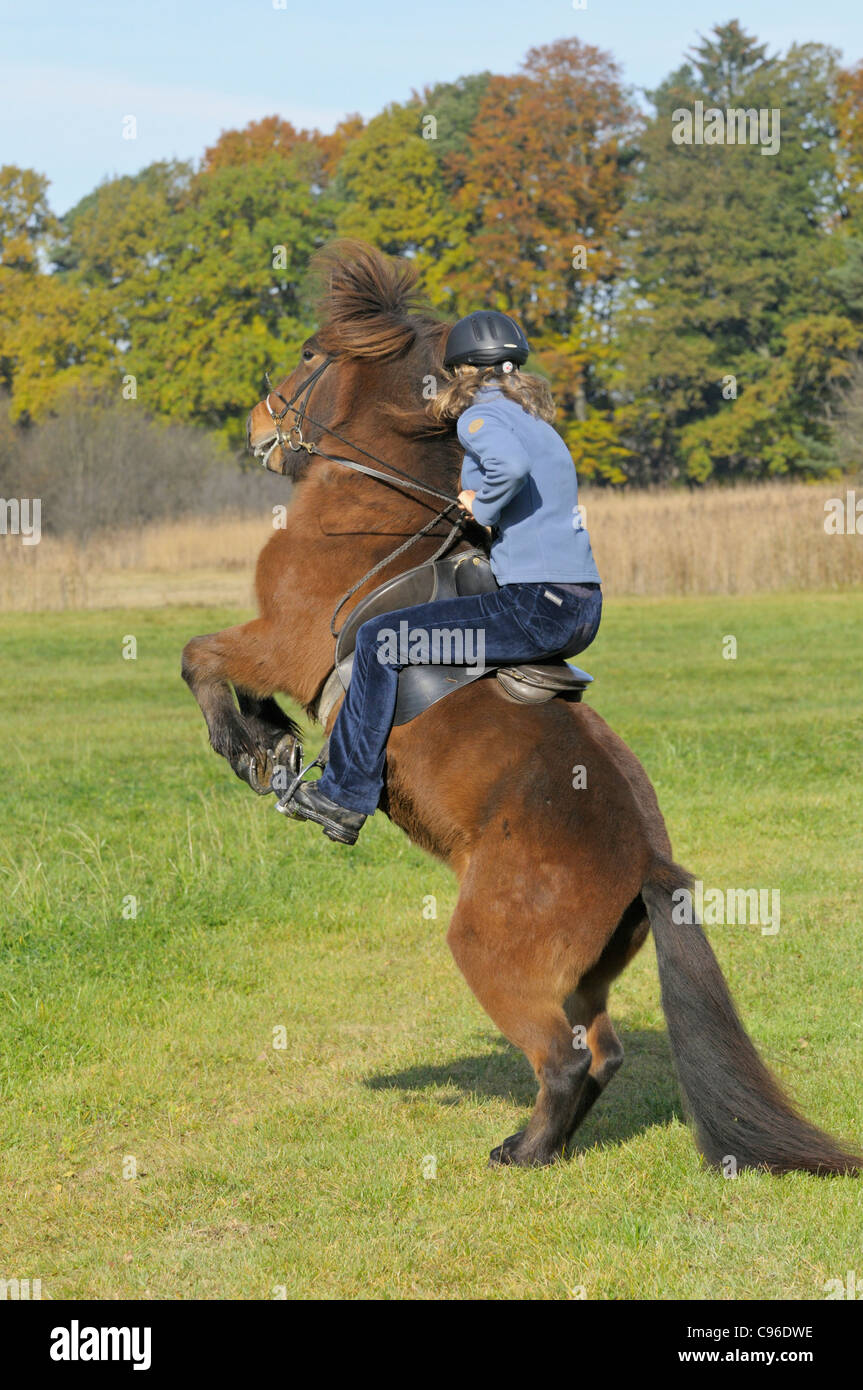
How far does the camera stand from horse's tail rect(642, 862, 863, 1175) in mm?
4984

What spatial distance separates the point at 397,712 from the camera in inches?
204

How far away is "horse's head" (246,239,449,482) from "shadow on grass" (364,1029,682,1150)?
8.94 feet

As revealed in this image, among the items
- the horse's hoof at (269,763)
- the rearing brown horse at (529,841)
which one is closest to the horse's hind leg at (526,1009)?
the rearing brown horse at (529,841)

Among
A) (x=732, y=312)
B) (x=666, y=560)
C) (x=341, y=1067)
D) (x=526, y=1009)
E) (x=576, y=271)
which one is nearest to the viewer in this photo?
(x=526, y=1009)

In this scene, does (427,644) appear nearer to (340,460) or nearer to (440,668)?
(440,668)

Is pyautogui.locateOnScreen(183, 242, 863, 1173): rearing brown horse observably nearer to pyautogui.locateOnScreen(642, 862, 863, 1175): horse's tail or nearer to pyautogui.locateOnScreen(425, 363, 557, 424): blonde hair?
pyautogui.locateOnScreen(642, 862, 863, 1175): horse's tail

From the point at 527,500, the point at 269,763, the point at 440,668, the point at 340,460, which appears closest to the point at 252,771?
the point at 269,763

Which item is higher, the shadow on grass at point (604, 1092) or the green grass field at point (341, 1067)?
the green grass field at point (341, 1067)

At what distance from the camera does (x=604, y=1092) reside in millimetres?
6402

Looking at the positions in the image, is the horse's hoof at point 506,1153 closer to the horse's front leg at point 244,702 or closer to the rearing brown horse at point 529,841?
the rearing brown horse at point 529,841

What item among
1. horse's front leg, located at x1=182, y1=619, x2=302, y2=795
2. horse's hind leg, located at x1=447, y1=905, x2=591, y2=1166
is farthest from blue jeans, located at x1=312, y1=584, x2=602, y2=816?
horse's hind leg, located at x1=447, y1=905, x2=591, y2=1166

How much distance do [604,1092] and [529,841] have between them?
193 cm

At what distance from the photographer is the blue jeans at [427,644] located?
516cm

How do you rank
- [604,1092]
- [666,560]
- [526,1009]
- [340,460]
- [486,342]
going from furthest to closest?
[666,560], [604,1092], [340,460], [486,342], [526,1009]
